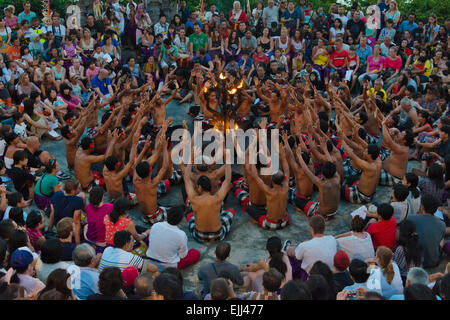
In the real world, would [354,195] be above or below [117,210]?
below

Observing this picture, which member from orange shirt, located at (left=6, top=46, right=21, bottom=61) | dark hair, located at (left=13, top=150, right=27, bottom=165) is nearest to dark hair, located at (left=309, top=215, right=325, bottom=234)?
dark hair, located at (left=13, top=150, right=27, bottom=165)

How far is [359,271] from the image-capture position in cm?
538

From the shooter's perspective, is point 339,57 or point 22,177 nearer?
point 22,177

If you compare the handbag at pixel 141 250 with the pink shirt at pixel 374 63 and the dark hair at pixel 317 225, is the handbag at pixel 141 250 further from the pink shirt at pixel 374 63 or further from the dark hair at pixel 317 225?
the pink shirt at pixel 374 63

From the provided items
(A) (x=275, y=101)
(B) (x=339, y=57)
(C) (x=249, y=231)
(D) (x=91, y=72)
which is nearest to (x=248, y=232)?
(C) (x=249, y=231)

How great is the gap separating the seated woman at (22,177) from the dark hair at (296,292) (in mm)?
5193

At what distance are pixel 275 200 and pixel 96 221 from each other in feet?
8.60

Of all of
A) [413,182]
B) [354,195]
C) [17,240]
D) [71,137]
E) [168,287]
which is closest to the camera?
[168,287]

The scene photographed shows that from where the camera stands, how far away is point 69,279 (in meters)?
5.07

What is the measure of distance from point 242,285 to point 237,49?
10607mm

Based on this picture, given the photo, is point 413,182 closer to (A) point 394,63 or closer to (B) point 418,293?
(B) point 418,293

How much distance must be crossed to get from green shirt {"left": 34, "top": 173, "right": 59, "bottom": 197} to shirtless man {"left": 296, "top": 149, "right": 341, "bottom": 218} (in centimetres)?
395

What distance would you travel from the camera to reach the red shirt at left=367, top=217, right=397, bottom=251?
6.79m

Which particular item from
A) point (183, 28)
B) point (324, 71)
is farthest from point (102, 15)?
point (324, 71)
